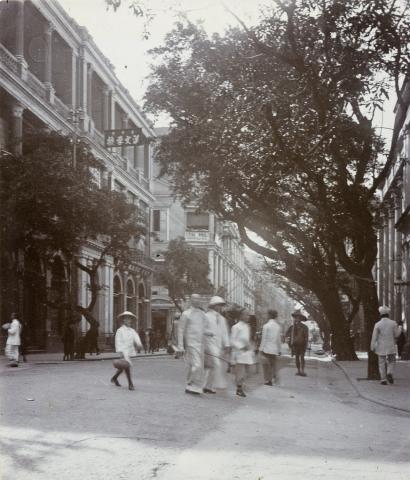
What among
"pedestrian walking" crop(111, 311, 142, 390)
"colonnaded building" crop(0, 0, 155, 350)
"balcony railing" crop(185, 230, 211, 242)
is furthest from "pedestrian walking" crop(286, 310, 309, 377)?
"balcony railing" crop(185, 230, 211, 242)

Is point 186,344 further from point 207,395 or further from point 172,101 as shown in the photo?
point 172,101

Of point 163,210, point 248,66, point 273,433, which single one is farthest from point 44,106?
point 163,210

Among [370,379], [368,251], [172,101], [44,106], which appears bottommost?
[370,379]

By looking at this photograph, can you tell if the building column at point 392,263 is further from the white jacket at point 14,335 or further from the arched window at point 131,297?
the white jacket at point 14,335

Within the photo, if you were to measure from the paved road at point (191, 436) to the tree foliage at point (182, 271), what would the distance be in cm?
3654

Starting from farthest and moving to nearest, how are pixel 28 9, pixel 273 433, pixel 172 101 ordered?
pixel 28 9 < pixel 172 101 < pixel 273 433

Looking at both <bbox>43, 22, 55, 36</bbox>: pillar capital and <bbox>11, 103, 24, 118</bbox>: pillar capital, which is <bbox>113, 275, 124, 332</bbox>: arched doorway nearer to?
<bbox>43, 22, 55, 36</bbox>: pillar capital

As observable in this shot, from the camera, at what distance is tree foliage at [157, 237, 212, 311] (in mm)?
49906

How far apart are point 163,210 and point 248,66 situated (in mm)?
48093

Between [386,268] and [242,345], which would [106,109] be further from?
[242,345]

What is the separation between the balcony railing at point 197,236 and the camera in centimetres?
6706

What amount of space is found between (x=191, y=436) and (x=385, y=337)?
28.3 ft

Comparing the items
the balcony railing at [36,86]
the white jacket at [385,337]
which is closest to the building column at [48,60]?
the balcony railing at [36,86]

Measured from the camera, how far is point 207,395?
41.2 feet
